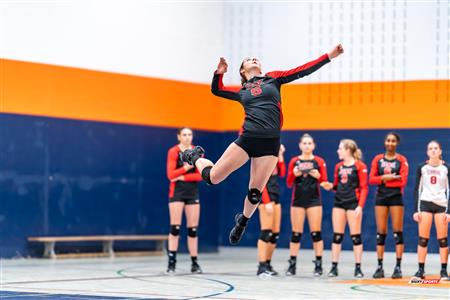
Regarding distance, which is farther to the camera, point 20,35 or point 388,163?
point 20,35

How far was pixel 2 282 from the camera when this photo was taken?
1287cm

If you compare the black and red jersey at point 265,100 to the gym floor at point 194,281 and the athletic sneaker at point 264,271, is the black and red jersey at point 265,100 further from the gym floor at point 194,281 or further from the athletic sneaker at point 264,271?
the athletic sneaker at point 264,271

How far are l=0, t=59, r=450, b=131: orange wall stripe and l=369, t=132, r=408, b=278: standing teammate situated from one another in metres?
3.76

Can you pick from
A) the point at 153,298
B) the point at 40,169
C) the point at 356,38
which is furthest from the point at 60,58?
the point at 153,298

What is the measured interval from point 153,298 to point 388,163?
578 cm

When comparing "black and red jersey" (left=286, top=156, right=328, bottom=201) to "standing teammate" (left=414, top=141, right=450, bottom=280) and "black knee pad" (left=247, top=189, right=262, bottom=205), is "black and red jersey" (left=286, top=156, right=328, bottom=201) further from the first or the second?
"black knee pad" (left=247, top=189, right=262, bottom=205)

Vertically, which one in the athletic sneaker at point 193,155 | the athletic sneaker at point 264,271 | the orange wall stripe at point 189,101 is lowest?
the athletic sneaker at point 264,271

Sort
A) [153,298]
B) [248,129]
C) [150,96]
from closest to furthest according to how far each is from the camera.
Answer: [248,129] → [153,298] → [150,96]

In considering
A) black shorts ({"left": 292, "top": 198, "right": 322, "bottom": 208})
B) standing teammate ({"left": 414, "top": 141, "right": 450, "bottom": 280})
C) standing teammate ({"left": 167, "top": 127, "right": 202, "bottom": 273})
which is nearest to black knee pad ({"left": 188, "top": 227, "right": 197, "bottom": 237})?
standing teammate ({"left": 167, "top": 127, "right": 202, "bottom": 273})

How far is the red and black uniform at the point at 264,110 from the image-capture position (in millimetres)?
9961

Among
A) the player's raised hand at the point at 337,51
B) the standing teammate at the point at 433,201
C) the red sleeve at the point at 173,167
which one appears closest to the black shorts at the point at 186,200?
the red sleeve at the point at 173,167

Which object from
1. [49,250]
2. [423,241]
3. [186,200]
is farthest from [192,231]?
[49,250]

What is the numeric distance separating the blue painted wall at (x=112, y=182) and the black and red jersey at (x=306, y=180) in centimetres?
413

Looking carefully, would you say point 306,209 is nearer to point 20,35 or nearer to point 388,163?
point 388,163
